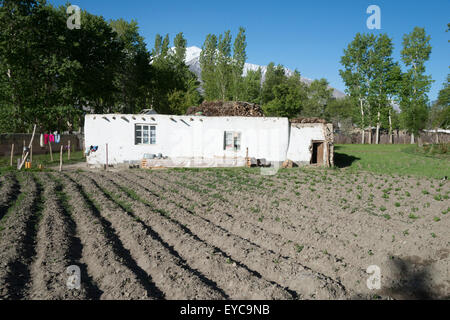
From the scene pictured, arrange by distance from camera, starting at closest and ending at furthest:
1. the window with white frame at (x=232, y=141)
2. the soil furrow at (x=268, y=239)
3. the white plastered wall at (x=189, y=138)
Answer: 1. the soil furrow at (x=268, y=239)
2. the white plastered wall at (x=189, y=138)
3. the window with white frame at (x=232, y=141)

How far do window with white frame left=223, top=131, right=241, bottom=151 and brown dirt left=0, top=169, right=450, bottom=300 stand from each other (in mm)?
6801

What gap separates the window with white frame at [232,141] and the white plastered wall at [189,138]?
184mm

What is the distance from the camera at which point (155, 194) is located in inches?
392

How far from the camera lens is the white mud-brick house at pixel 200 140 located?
16266 mm

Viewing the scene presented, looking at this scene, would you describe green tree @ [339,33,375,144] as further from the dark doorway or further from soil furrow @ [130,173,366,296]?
soil furrow @ [130,173,366,296]

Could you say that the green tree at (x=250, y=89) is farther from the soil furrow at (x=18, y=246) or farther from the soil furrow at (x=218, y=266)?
the soil furrow at (x=218, y=266)

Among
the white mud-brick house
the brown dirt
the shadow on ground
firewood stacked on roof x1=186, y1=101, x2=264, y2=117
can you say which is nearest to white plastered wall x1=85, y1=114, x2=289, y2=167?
the white mud-brick house

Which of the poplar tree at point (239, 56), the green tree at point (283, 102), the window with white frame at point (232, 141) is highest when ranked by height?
the poplar tree at point (239, 56)

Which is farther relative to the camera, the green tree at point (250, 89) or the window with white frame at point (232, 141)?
the green tree at point (250, 89)

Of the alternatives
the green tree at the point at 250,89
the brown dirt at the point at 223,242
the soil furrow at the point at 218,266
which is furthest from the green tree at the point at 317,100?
the soil furrow at the point at 218,266

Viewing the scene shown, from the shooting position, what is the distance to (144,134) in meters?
16.6

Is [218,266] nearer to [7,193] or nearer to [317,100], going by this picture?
[7,193]
